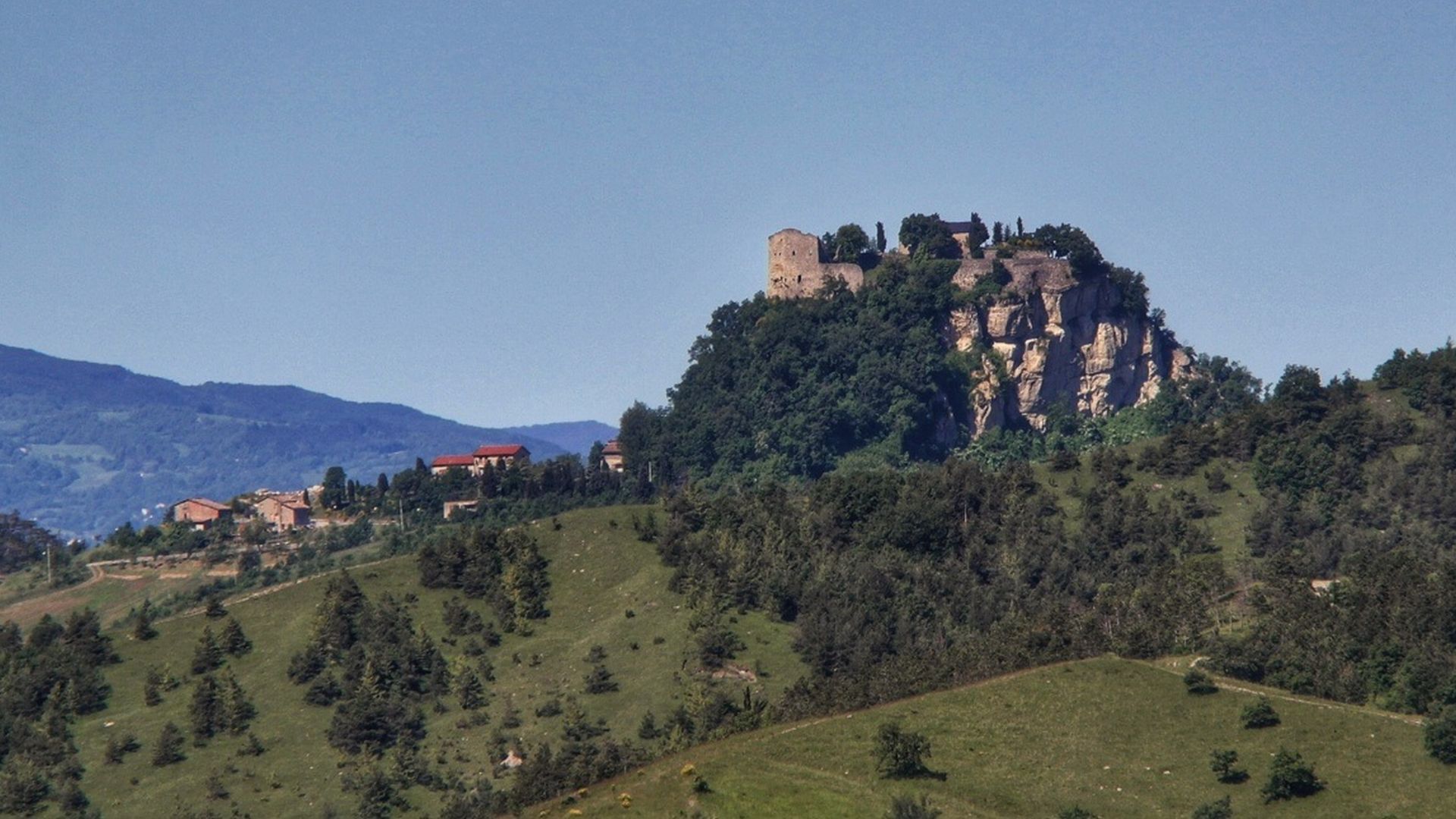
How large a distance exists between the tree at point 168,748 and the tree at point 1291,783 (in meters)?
57.1

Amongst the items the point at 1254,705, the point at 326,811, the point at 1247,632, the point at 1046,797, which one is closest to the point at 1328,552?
the point at 1247,632

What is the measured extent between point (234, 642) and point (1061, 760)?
56.0 meters

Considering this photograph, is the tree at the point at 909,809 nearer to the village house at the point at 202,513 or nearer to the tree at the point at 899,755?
the tree at the point at 899,755

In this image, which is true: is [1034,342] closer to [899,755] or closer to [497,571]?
[497,571]

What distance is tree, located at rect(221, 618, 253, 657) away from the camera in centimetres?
13112

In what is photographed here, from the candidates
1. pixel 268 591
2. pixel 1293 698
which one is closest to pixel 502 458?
pixel 268 591

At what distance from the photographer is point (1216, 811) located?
3307 inches

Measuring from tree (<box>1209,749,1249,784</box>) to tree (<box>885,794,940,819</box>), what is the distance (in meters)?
11.2

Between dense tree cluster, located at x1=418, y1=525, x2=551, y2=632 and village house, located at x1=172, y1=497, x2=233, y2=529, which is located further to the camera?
village house, located at x1=172, y1=497, x2=233, y2=529

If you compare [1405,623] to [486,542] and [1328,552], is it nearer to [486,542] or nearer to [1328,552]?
[1328,552]

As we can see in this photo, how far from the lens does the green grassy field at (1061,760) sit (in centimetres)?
8731

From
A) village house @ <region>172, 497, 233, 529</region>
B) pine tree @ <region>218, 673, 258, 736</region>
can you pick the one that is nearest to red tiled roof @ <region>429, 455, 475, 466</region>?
village house @ <region>172, 497, 233, 529</region>

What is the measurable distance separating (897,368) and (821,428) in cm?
834

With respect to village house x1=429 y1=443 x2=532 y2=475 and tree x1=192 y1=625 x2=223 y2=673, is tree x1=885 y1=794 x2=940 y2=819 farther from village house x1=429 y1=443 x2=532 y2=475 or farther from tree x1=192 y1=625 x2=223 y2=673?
village house x1=429 y1=443 x2=532 y2=475
